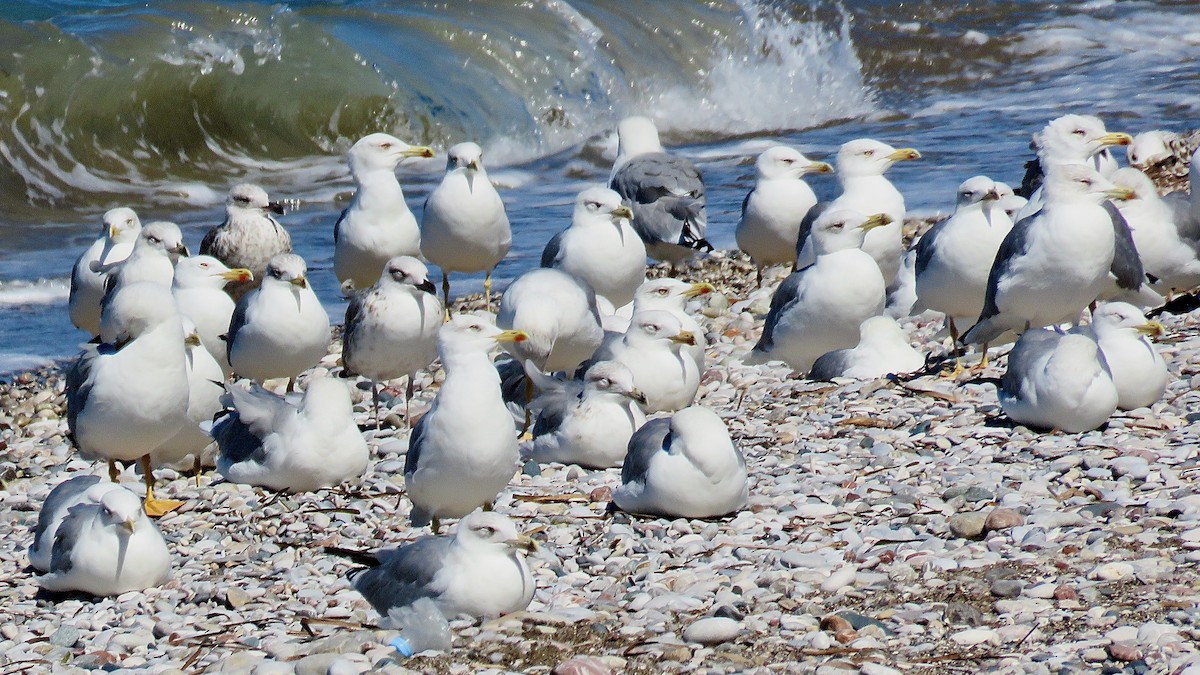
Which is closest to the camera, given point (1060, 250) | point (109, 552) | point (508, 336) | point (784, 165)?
point (109, 552)

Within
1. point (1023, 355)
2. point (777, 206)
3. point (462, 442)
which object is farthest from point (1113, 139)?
point (462, 442)

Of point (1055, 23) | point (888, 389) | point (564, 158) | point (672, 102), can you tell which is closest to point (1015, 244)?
point (888, 389)

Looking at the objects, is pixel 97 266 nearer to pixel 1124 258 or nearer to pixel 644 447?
pixel 644 447

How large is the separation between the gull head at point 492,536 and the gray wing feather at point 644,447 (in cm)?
107

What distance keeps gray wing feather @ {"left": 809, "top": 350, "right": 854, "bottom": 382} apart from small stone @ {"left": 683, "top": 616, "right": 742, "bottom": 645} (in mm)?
3547

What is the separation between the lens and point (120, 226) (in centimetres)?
973

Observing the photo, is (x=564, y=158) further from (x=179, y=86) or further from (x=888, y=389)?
(x=888, y=389)

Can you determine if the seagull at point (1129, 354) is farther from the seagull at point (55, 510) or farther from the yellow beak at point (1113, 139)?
the seagull at point (55, 510)

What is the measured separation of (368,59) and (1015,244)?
13069 millimetres

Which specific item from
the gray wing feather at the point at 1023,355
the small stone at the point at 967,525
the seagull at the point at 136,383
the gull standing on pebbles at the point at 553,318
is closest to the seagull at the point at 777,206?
the gull standing on pebbles at the point at 553,318

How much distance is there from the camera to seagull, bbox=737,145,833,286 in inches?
406

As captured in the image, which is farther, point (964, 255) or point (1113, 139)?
point (1113, 139)

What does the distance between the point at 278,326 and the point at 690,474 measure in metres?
2.84

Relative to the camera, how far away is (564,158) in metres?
18.0
